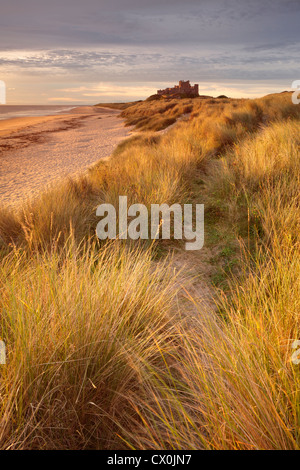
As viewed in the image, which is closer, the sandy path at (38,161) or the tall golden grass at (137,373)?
the tall golden grass at (137,373)

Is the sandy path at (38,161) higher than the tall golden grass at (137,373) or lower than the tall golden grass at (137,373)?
higher

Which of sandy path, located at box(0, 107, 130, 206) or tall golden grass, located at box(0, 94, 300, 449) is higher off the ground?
sandy path, located at box(0, 107, 130, 206)

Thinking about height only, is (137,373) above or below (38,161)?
below

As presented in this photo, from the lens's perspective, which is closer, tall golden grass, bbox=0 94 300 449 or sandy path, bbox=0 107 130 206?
tall golden grass, bbox=0 94 300 449

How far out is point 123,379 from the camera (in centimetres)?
154

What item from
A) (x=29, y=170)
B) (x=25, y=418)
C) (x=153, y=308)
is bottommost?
(x=25, y=418)

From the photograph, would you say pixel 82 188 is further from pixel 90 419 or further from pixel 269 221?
pixel 90 419

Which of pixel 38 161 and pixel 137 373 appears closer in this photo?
pixel 137 373
